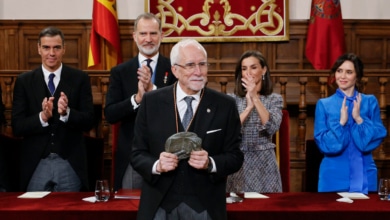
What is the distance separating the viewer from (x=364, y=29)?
7.06 m

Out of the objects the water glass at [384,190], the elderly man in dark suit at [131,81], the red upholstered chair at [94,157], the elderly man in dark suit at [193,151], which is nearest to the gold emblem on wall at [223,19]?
the red upholstered chair at [94,157]

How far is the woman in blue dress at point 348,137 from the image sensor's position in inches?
145

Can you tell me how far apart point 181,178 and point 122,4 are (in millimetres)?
5047

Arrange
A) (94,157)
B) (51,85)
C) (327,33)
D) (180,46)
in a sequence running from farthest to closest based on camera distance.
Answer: (327,33) → (94,157) → (51,85) → (180,46)

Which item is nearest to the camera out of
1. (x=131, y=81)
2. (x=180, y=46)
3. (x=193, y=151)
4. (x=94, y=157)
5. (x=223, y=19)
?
(x=193, y=151)

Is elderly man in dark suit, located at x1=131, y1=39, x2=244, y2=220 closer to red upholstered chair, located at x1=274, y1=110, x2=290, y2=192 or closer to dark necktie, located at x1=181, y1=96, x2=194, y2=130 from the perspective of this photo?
dark necktie, located at x1=181, y1=96, x2=194, y2=130

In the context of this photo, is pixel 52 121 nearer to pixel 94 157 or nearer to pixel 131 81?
pixel 131 81

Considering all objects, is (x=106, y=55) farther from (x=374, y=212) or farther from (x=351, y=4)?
(x=374, y=212)

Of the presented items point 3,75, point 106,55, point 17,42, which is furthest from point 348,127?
point 17,42

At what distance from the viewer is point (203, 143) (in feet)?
8.14

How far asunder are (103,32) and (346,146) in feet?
A: 12.2

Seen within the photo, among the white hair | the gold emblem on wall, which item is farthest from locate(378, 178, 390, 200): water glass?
the gold emblem on wall

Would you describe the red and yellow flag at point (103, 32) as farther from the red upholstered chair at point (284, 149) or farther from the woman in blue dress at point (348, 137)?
the woman in blue dress at point (348, 137)

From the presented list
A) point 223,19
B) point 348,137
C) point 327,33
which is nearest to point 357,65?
point 348,137
